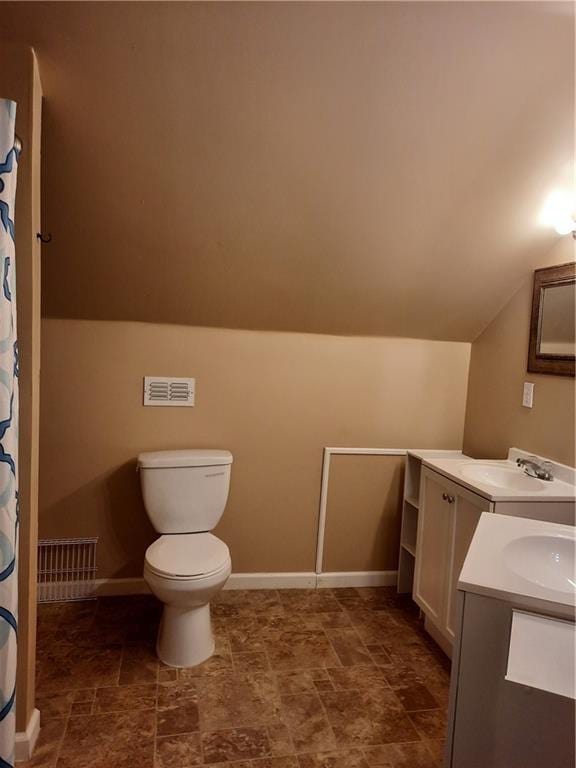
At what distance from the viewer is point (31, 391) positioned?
1.64 meters

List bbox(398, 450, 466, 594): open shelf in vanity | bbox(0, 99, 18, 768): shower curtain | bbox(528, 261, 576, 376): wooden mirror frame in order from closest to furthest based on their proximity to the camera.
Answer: bbox(0, 99, 18, 768): shower curtain → bbox(528, 261, 576, 376): wooden mirror frame → bbox(398, 450, 466, 594): open shelf in vanity

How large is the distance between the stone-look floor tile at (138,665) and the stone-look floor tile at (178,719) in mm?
193

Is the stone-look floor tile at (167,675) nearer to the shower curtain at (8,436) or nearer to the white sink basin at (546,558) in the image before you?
the shower curtain at (8,436)

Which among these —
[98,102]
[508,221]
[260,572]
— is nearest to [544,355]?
[508,221]

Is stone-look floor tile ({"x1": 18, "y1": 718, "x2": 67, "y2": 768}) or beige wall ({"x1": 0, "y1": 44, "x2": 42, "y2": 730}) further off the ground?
beige wall ({"x1": 0, "y1": 44, "x2": 42, "y2": 730})

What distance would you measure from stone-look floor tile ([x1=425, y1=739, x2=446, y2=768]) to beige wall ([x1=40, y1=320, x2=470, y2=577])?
116cm

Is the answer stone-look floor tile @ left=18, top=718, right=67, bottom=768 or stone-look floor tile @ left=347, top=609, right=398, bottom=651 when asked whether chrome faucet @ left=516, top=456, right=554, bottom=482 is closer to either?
stone-look floor tile @ left=347, top=609, right=398, bottom=651

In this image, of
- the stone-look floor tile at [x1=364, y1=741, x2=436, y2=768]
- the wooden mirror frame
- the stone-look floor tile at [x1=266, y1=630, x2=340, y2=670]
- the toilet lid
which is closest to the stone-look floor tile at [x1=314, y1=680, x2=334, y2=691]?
the stone-look floor tile at [x1=266, y1=630, x2=340, y2=670]

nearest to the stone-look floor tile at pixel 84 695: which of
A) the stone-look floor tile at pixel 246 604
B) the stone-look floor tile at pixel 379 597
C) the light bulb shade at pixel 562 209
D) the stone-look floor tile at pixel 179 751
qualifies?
the stone-look floor tile at pixel 179 751

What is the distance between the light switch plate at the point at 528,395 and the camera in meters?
2.45

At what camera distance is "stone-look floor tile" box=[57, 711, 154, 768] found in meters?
1.71

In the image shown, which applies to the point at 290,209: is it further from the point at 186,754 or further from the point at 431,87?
the point at 186,754

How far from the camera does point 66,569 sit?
8.79ft

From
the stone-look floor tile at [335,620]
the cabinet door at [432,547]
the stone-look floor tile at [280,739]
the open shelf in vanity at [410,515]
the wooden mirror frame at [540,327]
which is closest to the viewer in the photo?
the stone-look floor tile at [280,739]
